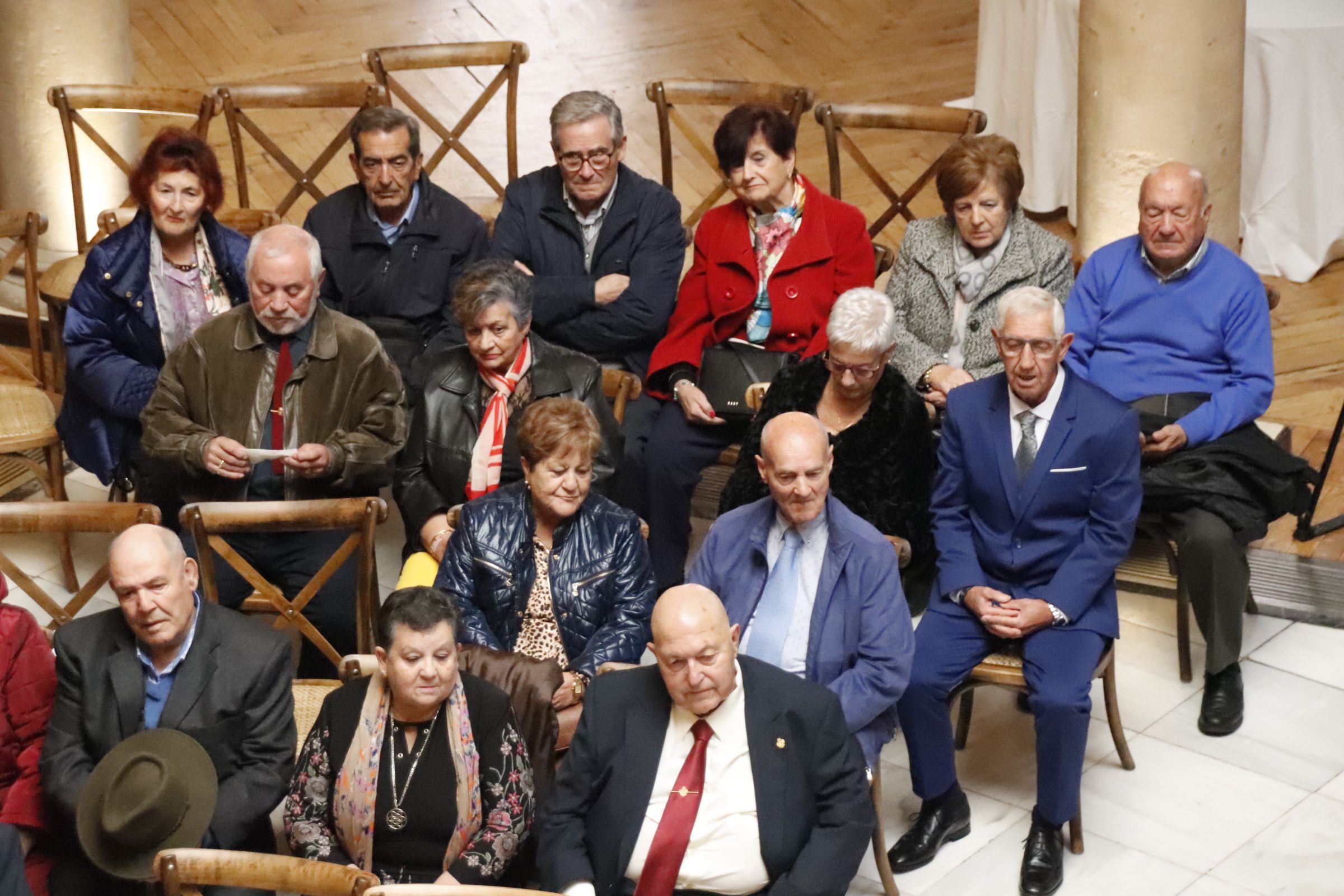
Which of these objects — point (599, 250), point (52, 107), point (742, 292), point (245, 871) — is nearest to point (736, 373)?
point (742, 292)

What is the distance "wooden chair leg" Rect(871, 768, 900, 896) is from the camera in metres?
3.95

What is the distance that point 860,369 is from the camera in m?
4.22

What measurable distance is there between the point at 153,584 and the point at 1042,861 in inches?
81.5

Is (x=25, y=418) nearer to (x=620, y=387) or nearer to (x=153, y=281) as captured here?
(x=153, y=281)

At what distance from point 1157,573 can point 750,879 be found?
Result: 84.1 inches

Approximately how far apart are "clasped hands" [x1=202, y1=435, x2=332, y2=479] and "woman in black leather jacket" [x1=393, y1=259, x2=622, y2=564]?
0.84ft

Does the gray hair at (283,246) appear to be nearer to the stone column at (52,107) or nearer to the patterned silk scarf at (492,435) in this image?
the patterned silk scarf at (492,435)

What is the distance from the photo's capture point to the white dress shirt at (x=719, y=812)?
338 cm

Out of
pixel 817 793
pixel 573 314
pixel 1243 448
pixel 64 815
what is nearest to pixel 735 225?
pixel 573 314

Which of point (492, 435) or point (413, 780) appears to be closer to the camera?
point (413, 780)

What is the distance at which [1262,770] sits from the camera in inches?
172

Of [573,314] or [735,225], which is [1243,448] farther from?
[573,314]

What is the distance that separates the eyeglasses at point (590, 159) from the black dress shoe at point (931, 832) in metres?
2.02

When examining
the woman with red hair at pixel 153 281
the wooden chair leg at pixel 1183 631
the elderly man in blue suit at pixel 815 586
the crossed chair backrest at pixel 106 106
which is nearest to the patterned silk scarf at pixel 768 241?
the elderly man in blue suit at pixel 815 586
